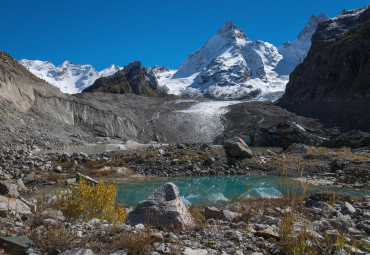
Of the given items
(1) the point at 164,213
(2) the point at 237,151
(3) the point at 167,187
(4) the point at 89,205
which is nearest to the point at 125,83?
(2) the point at 237,151

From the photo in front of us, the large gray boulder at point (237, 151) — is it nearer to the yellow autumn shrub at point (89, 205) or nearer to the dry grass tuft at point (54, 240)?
the yellow autumn shrub at point (89, 205)

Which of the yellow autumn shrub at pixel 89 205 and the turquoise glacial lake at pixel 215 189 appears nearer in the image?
the yellow autumn shrub at pixel 89 205

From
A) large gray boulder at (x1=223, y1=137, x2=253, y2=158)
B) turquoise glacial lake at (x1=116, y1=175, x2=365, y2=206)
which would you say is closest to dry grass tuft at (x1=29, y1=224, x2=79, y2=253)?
turquoise glacial lake at (x1=116, y1=175, x2=365, y2=206)

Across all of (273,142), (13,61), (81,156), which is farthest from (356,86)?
(13,61)

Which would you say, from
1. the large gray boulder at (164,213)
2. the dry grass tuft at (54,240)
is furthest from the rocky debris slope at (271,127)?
the dry grass tuft at (54,240)

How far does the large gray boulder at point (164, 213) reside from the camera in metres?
4.93

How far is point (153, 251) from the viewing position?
3.60m

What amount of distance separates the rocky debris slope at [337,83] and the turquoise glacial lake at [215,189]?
161 ft

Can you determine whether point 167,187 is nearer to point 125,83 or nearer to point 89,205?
point 89,205

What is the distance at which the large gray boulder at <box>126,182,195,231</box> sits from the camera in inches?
194

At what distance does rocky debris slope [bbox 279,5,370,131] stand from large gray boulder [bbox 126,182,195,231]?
5998 centimetres

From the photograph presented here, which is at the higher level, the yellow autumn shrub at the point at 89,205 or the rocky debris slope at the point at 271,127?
the rocky debris slope at the point at 271,127

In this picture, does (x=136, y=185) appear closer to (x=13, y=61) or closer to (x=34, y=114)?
(x=34, y=114)

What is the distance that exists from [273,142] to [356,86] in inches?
1343
